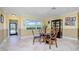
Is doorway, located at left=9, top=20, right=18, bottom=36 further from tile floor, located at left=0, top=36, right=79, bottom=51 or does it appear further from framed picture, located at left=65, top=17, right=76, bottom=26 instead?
framed picture, located at left=65, top=17, right=76, bottom=26

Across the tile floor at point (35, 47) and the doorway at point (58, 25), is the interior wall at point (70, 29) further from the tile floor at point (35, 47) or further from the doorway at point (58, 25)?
the tile floor at point (35, 47)

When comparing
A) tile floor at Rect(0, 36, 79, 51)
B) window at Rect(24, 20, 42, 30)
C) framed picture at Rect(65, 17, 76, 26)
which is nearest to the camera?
tile floor at Rect(0, 36, 79, 51)

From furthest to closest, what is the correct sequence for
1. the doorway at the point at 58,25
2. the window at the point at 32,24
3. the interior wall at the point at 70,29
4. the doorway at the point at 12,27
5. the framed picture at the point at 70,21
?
1. the doorway at the point at 12,27
2. the window at the point at 32,24
3. the doorway at the point at 58,25
4. the framed picture at the point at 70,21
5. the interior wall at the point at 70,29

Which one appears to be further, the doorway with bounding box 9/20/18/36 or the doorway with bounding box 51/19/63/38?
the doorway with bounding box 9/20/18/36

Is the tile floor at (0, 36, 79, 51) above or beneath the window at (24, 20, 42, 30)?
beneath

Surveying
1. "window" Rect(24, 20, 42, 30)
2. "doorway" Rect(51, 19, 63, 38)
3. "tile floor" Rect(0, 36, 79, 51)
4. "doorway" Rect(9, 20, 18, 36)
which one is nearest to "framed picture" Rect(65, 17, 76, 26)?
"doorway" Rect(51, 19, 63, 38)

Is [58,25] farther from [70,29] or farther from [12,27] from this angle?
[12,27]

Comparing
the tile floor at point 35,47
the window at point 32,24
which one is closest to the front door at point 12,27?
the window at point 32,24

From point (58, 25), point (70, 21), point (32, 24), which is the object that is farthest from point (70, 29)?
point (32, 24)

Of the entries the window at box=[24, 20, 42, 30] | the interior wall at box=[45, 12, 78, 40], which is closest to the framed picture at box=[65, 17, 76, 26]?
the interior wall at box=[45, 12, 78, 40]

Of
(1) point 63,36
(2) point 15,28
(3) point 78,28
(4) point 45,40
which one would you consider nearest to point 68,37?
(1) point 63,36

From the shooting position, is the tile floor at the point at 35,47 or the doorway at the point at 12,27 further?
the doorway at the point at 12,27

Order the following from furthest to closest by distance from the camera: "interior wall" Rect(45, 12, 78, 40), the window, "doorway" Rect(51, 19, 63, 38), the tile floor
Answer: the window < "doorway" Rect(51, 19, 63, 38) < "interior wall" Rect(45, 12, 78, 40) < the tile floor
